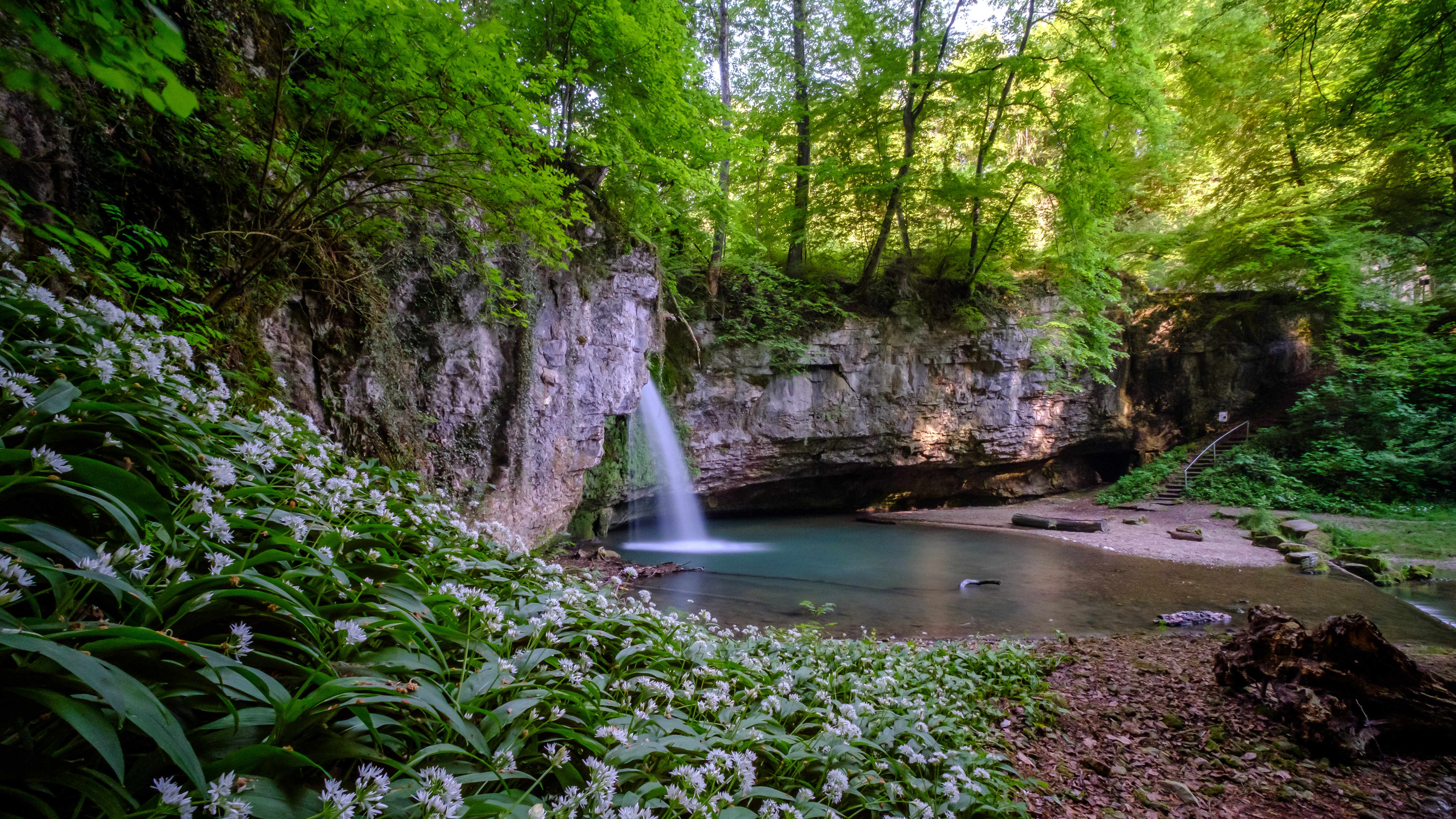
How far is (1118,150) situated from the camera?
16.7 m

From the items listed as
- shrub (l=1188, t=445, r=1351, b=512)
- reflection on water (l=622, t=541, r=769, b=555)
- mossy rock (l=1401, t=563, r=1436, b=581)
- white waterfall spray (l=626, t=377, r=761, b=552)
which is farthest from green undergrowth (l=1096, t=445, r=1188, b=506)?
white waterfall spray (l=626, t=377, r=761, b=552)

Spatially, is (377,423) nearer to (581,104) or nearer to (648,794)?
(648,794)

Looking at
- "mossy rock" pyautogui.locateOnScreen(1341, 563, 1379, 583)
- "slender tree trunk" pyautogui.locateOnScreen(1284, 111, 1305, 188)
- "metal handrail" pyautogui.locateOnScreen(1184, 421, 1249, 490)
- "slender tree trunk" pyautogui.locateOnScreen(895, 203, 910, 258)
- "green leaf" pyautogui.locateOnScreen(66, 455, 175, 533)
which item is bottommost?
"mossy rock" pyautogui.locateOnScreen(1341, 563, 1379, 583)

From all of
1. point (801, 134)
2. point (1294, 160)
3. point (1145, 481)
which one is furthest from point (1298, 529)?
point (801, 134)

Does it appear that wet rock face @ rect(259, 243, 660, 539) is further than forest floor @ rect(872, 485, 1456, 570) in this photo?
No

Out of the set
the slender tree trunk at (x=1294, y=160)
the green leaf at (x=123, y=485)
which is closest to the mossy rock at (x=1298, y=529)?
the slender tree trunk at (x=1294, y=160)

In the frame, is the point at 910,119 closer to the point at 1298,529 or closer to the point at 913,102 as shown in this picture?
the point at 913,102

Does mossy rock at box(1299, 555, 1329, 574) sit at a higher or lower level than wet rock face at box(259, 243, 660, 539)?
lower

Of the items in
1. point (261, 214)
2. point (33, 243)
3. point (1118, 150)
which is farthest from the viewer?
point (1118, 150)

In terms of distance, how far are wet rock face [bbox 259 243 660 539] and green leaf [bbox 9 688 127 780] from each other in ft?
13.3

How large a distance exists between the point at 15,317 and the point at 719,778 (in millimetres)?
2704

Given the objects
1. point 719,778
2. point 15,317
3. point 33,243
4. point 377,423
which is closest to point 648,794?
point 719,778

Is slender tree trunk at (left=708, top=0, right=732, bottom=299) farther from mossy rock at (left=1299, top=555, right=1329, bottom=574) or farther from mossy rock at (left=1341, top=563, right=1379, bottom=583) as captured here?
mossy rock at (left=1341, top=563, right=1379, bottom=583)

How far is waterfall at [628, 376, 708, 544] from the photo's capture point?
45.2 feet
